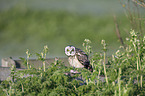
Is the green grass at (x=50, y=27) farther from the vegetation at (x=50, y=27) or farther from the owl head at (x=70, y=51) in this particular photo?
the owl head at (x=70, y=51)

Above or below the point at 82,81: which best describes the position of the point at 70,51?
above

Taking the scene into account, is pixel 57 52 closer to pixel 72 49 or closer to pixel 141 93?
pixel 72 49

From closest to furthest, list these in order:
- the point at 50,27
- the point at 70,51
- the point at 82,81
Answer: the point at 82,81, the point at 70,51, the point at 50,27

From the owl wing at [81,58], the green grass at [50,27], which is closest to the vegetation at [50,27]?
the green grass at [50,27]

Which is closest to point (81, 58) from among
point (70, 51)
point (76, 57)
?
point (76, 57)

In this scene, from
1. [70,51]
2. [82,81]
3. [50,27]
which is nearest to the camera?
[82,81]

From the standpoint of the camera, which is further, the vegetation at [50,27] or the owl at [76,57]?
the vegetation at [50,27]

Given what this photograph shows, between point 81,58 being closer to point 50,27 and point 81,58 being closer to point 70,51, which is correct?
point 70,51

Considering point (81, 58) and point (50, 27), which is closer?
point (81, 58)

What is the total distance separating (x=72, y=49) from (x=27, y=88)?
1357 millimetres

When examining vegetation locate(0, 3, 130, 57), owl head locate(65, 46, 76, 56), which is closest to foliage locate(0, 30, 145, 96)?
owl head locate(65, 46, 76, 56)

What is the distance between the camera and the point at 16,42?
11094 mm

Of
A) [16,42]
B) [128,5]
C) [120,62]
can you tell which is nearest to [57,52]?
[16,42]

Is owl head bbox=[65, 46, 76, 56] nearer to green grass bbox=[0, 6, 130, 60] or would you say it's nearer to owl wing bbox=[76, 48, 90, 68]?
owl wing bbox=[76, 48, 90, 68]
